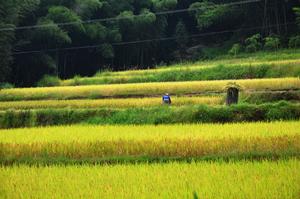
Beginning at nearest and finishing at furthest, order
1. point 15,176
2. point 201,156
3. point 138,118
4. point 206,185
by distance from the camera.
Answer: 1. point 206,185
2. point 15,176
3. point 201,156
4. point 138,118

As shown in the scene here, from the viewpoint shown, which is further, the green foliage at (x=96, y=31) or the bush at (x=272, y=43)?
the green foliage at (x=96, y=31)

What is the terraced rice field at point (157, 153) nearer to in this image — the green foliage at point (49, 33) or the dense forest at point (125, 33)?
the green foliage at point (49, 33)

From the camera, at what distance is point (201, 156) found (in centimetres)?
941

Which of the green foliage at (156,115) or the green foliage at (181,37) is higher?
the green foliage at (181,37)

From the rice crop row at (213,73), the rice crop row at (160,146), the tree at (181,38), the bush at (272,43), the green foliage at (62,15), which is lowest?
the rice crop row at (160,146)

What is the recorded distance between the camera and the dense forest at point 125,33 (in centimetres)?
3569

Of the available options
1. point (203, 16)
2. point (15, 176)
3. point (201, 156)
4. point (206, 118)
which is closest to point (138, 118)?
point (206, 118)

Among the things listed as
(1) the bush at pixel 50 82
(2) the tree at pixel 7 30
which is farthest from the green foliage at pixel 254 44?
(2) the tree at pixel 7 30

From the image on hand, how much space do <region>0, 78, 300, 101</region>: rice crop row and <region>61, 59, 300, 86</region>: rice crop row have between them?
113 inches

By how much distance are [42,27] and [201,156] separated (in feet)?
89.8

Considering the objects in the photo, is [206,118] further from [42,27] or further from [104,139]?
[42,27]

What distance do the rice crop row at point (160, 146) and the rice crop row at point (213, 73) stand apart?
12494mm

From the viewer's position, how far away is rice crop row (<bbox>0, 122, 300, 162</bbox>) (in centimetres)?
952

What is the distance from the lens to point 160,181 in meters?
7.06
